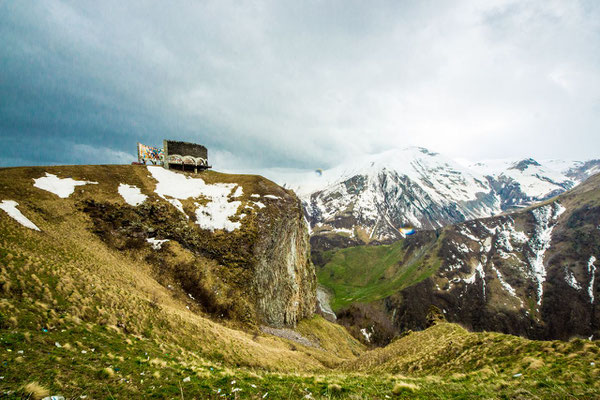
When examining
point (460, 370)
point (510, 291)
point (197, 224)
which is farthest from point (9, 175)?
point (510, 291)

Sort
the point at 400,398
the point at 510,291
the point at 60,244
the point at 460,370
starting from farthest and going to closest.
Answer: the point at 510,291, the point at 60,244, the point at 460,370, the point at 400,398

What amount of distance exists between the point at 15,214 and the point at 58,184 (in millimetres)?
16410

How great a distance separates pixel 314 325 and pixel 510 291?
22450cm

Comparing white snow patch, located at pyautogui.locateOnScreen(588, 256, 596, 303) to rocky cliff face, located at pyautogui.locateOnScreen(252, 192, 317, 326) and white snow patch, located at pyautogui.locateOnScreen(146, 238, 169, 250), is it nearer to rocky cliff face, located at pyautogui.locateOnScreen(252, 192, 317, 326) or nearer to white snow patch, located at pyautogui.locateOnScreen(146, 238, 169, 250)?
rocky cliff face, located at pyautogui.locateOnScreen(252, 192, 317, 326)

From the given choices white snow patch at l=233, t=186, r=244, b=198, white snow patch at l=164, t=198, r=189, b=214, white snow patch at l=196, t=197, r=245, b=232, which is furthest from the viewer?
white snow patch at l=233, t=186, r=244, b=198

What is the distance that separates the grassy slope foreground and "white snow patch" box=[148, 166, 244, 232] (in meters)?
19.9

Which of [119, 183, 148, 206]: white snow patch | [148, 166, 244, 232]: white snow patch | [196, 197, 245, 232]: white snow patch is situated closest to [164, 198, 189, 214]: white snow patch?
[148, 166, 244, 232]: white snow patch

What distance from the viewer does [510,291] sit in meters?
196

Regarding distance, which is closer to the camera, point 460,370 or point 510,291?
point 460,370

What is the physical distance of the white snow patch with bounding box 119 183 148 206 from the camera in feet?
138

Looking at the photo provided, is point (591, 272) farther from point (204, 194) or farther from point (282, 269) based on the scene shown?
point (204, 194)

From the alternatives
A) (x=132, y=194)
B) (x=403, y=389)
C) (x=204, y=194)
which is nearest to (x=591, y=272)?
(x=204, y=194)

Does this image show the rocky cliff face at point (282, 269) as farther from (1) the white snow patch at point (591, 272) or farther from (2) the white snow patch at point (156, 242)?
(1) the white snow patch at point (591, 272)

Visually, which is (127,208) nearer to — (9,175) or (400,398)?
(9,175)
